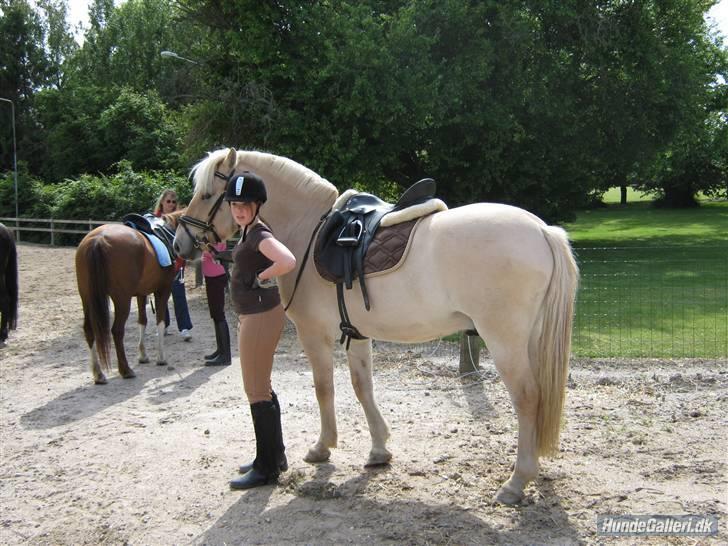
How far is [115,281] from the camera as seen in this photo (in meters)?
7.26

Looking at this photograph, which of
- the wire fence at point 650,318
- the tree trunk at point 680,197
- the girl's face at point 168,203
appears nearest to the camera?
the wire fence at point 650,318

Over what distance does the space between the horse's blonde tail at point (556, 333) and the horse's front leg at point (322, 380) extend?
1.43 meters

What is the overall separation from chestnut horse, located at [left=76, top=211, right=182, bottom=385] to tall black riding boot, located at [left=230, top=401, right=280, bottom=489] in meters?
3.14

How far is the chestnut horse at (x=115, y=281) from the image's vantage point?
691 cm

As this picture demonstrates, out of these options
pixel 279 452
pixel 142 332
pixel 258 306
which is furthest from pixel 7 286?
pixel 258 306

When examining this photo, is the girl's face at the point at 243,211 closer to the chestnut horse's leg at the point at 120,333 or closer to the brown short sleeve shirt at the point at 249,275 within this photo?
A: the brown short sleeve shirt at the point at 249,275

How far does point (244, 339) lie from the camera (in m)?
4.20

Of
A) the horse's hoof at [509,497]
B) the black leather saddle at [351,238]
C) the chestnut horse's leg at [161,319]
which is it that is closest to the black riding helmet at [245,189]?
the black leather saddle at [351,238]

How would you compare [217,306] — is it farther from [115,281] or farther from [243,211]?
[243,211]

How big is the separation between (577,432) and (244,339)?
274cm

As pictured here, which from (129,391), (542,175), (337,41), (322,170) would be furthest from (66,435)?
(542,175)

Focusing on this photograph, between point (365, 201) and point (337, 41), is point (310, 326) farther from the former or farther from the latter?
point (337, 41)

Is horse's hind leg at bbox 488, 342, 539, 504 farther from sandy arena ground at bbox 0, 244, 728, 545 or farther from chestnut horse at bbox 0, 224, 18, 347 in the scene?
chestnut horse at bbox 0, 224, 18, 347

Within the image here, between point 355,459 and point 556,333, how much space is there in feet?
5.89
